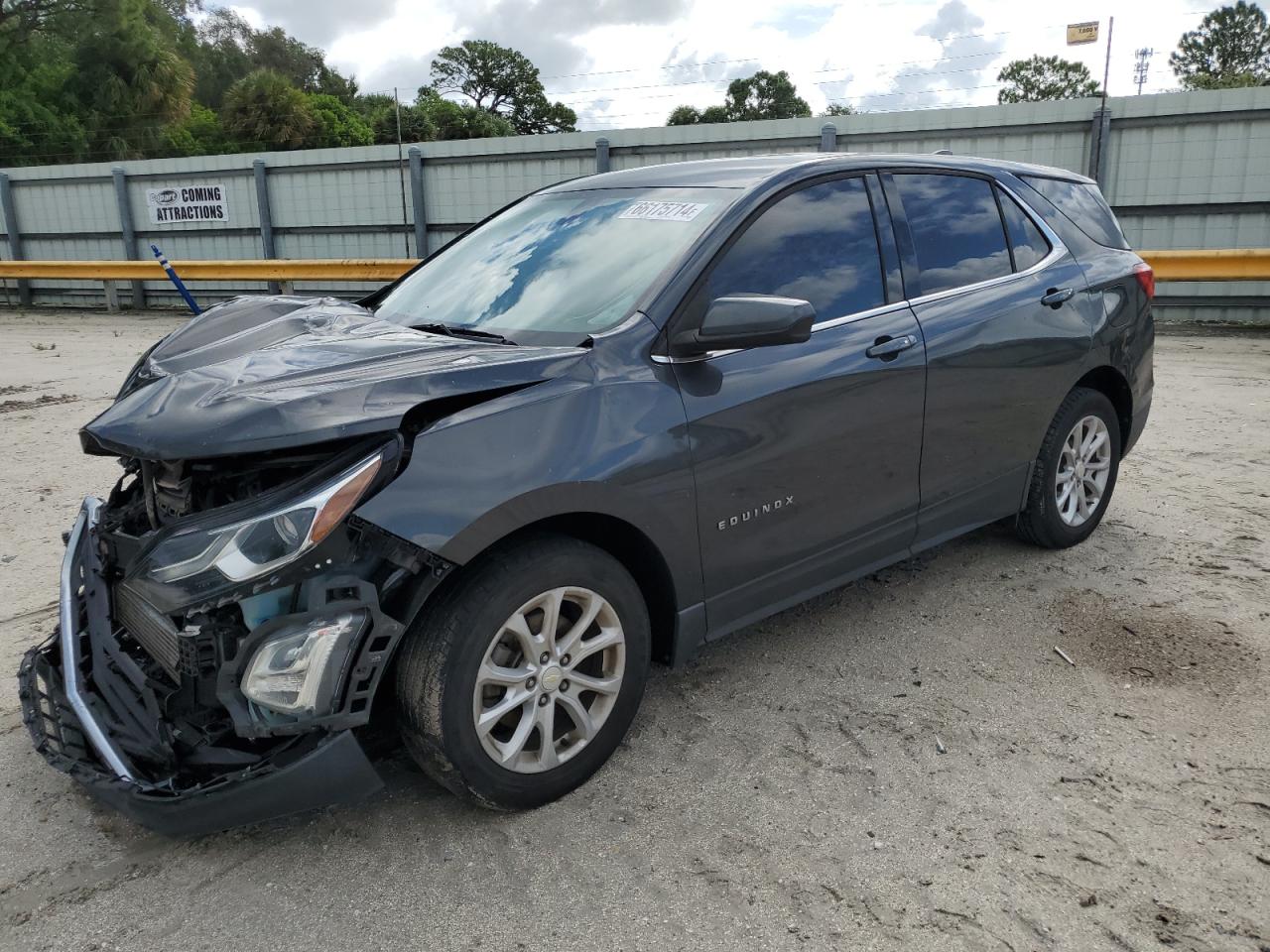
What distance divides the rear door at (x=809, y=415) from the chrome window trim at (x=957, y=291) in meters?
0.01

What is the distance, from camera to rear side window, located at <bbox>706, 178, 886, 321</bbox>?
10.6ft

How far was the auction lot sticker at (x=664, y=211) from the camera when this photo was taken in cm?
331

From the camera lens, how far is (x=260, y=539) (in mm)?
2320

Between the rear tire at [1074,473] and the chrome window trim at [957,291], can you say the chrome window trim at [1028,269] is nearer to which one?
the chrome window trim at [957,291]

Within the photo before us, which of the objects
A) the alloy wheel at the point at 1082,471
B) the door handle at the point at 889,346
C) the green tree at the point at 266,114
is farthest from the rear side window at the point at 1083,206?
the green tree at the point at 266,114

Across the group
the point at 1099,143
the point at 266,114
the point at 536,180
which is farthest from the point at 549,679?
the point at 266,114

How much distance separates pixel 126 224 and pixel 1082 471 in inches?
759

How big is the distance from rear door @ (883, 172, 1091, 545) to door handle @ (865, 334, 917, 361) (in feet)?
0.44

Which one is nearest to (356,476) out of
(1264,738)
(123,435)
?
(123,435)

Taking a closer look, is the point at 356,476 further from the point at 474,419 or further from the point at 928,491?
the point at 928,491

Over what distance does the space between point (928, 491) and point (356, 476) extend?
2.28 m

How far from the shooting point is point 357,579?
236 centimetres

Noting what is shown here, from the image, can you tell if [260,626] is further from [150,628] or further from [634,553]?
[634,553]

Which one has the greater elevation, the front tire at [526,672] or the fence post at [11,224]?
the fence post at [11,224]
